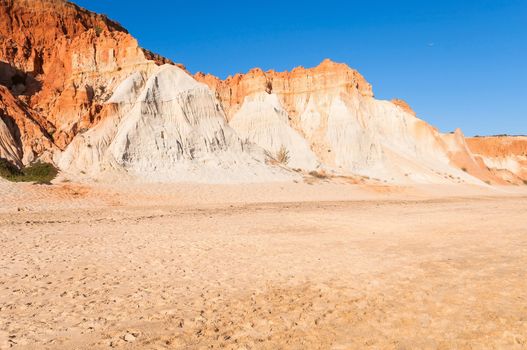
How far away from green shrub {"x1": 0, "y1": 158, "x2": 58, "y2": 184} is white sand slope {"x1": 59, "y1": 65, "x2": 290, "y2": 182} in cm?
185

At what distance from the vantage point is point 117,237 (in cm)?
1252

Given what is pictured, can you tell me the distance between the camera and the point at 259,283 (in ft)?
25.5

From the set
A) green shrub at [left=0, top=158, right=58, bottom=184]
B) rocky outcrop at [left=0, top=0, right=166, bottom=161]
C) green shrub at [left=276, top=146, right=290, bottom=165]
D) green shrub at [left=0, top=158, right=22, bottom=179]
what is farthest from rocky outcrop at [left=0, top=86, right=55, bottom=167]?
green shrub at [left=276, top=146, right=290, bottom=165]

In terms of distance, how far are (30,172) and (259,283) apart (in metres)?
24.7

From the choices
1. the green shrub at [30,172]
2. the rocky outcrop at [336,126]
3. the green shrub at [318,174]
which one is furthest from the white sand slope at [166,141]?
the rocky outcrop at [336,126]

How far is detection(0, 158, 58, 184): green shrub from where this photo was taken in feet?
80.5

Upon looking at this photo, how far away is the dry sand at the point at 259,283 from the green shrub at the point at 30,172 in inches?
360

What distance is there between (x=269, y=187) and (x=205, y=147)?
8007mm

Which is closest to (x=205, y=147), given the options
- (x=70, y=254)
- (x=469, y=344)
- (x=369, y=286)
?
(x=70, y=254)

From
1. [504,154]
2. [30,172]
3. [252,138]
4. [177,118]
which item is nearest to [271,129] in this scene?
[252,138]

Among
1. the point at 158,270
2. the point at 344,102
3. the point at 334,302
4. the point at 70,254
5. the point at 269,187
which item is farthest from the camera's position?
the point at 344,102

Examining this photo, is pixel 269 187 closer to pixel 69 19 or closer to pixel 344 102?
pixel 344 102

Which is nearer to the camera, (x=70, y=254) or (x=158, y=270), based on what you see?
(x=158, y=270)

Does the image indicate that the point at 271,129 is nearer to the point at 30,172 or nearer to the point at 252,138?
the point at 252,138
